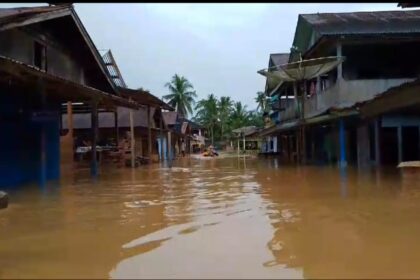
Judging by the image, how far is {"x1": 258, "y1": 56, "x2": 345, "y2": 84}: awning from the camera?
19891mm

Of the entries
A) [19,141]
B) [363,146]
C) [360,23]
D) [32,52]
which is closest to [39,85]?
[32,52]

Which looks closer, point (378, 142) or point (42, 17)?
point (42, 17)

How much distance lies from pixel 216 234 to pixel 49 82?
7864mm

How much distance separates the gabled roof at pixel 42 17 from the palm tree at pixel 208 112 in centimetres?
4950

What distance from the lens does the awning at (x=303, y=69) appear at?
1989cm

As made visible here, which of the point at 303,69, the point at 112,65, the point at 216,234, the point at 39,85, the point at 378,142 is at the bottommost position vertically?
the point at 216,234

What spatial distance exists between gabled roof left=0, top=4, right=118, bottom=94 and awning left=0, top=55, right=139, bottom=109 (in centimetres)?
145

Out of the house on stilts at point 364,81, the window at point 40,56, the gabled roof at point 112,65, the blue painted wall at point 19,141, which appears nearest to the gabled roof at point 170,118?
the gabled roof at point 112,65

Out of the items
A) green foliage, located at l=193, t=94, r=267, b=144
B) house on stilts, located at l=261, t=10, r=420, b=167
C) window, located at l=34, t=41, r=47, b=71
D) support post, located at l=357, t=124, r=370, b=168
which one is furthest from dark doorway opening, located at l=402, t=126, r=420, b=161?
green foliage, located at l=193, t=94, r=267, b=144

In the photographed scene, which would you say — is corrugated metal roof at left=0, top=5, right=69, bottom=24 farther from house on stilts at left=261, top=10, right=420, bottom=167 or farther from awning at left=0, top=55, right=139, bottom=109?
house on stilts at left=261, top=10, right=420, bottom=167

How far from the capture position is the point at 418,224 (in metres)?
7.07

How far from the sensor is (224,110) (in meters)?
69.6

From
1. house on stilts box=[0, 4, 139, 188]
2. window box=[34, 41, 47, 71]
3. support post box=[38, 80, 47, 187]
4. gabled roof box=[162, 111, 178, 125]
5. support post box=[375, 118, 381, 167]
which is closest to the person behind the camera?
house on stilts box=[0, 4, 139, 188]

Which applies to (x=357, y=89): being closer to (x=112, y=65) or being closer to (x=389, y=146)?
(x=389, y=146)
